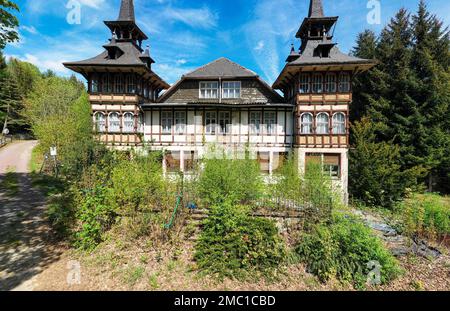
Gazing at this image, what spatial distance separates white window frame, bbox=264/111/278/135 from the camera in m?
17.1

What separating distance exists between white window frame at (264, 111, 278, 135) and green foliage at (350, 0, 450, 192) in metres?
8.75

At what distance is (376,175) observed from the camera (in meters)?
14.4

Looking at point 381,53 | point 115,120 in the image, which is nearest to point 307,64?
point 381,53

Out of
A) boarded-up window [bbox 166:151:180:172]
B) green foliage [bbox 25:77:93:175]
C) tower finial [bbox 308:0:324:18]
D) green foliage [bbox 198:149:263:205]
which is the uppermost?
tower finial [bbox 308:0:324:18]

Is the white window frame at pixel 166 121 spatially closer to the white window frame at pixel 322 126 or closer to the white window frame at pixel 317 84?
the white window frame at pixel 317 84

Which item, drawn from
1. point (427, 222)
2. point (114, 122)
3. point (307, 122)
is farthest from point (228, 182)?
point (114, 122)

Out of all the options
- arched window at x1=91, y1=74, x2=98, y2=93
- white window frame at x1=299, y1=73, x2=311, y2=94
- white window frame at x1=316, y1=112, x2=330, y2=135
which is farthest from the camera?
arched window at x1=91, y1=74, x2=98, y2=93

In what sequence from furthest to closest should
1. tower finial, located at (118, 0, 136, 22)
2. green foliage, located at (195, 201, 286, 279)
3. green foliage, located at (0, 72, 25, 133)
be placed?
green foliage, located at (0, 72, 25, 133)
tower finial, located at (118, 0, 136, 22)
green foliage, located at (195, 201, 286, 279)

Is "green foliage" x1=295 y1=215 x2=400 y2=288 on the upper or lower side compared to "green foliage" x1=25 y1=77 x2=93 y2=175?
lower

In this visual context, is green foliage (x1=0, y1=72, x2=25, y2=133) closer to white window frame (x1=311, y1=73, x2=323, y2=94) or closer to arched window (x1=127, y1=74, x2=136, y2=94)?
arched window (x1=127, y1=74, x2=136, y2=94)

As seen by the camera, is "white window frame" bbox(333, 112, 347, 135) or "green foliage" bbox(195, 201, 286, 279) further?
"white window frame" bbox(333, 112, 347, 135)

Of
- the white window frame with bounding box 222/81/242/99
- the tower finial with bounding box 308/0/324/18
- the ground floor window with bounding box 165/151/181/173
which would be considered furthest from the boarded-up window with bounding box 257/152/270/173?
the tower finial with bounding box 308/0/324/18

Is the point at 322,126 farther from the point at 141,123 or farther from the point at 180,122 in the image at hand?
the point at 141,123
